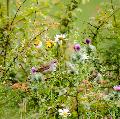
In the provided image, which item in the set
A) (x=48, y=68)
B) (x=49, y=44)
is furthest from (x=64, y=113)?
(x=49, y=44)

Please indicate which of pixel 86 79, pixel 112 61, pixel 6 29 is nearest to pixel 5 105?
pixel 86 79

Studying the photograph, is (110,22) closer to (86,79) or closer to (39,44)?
(39,44)

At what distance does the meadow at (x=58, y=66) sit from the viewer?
398cm

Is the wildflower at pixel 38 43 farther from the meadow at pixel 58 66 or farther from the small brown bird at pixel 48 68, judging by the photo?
the small brown bird at pixel 48 68

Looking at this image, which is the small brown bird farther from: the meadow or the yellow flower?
the yellow flower

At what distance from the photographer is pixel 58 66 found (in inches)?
177

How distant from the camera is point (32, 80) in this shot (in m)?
4.16

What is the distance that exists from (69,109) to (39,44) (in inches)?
43.9

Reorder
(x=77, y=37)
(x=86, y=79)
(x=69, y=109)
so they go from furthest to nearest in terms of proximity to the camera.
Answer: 1. (x=77, y=37)
2. (x=86, y=79)
3. (x=69, y=109)

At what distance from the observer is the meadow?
398 cm

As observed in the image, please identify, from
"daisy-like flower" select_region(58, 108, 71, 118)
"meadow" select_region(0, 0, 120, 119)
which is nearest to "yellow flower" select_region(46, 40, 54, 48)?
"meadow" select_region(0, 0, 120, 119)

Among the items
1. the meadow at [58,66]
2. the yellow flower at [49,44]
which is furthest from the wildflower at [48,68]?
the yellow flower at [49,44]

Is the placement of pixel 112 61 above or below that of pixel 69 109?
above

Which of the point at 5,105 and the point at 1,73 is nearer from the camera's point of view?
the point at 5,105
